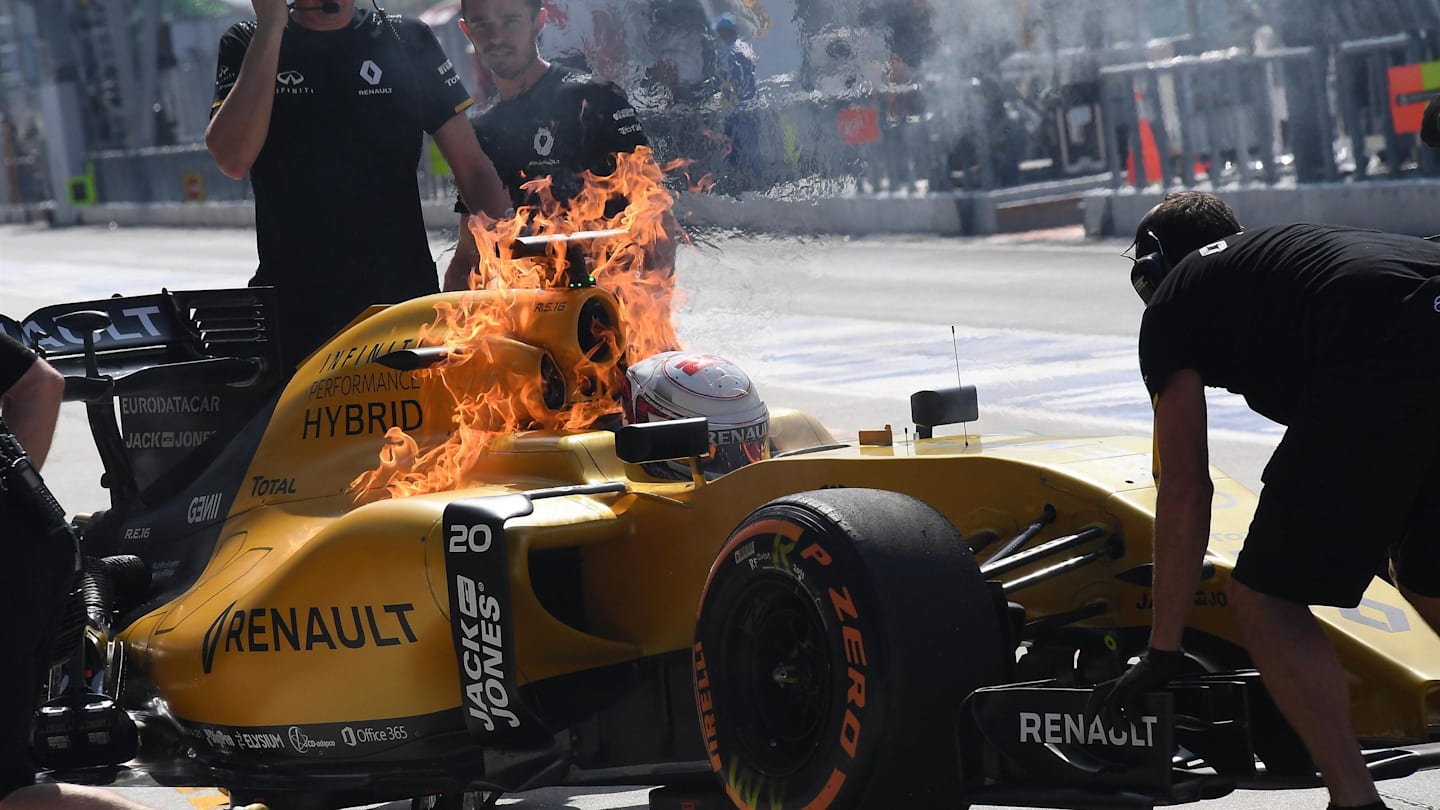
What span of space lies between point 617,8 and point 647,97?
0.37 metres

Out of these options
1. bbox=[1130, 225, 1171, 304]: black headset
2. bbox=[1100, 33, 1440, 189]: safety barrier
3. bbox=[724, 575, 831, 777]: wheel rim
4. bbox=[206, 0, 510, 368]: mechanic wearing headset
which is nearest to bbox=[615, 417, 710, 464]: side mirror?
bbox=[724, 575, 831, 777]: wheel rim

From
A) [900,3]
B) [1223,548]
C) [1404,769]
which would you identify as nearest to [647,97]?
[900,3]

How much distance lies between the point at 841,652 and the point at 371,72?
3355 mm

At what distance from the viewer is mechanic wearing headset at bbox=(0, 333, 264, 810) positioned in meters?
4.15

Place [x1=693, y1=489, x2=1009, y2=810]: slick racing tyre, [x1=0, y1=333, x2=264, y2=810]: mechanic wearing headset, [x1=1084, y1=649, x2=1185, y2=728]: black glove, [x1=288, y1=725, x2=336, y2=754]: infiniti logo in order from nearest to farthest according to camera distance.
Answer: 1. [x1=1084, y1=649, x2=1185, y2=728]: black glove
2. [x1=693, y1=489, x2=1009, y2=810]: slick racing tyre
3. [x1=0, y1=333, x2=264, y2=810]: mechanic wearing headset
4. [x1=288, y1=725, x2=336, y2=754]: infiniti logo

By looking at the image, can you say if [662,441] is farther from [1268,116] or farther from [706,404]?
[1268,116]

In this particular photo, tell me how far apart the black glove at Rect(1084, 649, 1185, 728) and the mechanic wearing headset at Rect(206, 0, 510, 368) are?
350 cm

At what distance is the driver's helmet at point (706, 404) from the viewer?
4977mm

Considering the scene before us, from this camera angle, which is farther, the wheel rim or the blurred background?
the blurred background

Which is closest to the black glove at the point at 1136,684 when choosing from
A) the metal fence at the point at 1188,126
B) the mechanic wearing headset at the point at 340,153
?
the mechanic wearing headset at the point at 340,153

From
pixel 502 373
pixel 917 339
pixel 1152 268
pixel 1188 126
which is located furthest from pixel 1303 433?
pixel 1188 126

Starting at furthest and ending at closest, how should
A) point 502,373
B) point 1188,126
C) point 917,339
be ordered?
point 1188,126 < point 917,339 < point 502,373

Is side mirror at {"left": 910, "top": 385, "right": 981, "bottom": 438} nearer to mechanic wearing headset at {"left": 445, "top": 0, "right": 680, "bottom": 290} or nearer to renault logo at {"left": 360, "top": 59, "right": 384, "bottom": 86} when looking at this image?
mechanic wearing headset at {"left": 445, "top": 0, "right": 680, "bottom": 290}

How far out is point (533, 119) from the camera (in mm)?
6566
